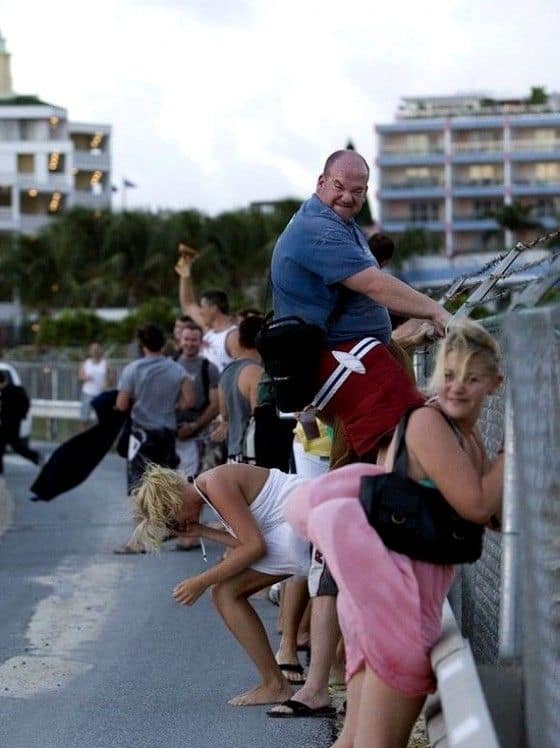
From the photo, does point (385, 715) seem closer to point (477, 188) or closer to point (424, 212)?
point (477, 188)

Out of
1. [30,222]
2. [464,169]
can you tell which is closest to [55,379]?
[30,222]

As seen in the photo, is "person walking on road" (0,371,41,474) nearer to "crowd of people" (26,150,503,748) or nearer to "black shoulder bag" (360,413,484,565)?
"crowd of people" (26,150,503,748)

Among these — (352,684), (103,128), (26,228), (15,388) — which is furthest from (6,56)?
(352,684)

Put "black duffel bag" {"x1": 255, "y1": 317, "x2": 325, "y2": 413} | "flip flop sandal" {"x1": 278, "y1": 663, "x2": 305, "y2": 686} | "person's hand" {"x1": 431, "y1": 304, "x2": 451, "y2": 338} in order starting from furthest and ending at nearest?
"flip flop sandal" {"x1": 278, "y1": 663, "x2": 305, "y2": 686}
"black duffel bag" {"x1": 255, "y1": 317, "x2": 325, "y2": 413}
"person's hand" {"x1": 431, "y1": 304, "x2": 451, "y2": 338}

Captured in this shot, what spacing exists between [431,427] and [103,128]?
15042 centimetres

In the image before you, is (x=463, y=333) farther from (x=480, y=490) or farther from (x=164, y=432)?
(x=164, y=432)

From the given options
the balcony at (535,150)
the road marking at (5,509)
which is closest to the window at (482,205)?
the balcony at (535,150)

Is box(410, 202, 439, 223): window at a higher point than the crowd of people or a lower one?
higher

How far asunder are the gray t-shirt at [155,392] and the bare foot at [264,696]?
776 cm

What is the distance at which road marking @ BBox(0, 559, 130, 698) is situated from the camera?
9461mm

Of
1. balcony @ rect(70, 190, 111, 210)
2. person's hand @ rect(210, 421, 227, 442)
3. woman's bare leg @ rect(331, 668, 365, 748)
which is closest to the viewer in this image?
woman's bare leg @ rect(331, 668, 365, 748)

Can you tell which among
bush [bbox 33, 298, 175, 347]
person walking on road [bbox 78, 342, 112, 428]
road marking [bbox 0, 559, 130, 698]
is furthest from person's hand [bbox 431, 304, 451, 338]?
bush [bbox 33, 298, 175, 347]

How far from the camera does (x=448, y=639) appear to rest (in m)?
5.59

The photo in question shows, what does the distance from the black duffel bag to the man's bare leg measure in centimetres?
114
